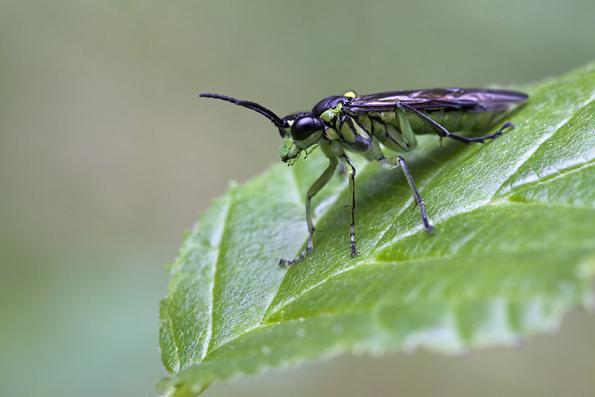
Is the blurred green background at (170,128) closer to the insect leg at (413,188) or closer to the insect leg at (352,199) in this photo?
the insect leg at (352,199)

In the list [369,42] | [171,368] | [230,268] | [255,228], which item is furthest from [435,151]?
→ [369,42]

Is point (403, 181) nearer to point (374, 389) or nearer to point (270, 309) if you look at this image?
point (270, 309)

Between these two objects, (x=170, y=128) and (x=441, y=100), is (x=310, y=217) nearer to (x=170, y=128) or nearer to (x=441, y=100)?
(x=441, y=100)

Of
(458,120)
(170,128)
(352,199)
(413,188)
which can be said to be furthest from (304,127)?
(170,128)

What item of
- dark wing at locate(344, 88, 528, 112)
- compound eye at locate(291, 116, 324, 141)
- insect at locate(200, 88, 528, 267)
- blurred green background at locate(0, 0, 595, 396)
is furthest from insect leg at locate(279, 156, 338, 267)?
blurred green background at locate(0, 0, 595, 396)

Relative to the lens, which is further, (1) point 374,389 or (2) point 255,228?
(1) point 374,389

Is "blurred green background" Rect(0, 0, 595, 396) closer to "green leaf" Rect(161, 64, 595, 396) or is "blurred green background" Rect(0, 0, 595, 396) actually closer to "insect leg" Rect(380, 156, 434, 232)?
"green leaf" Rect(161, 64, 595, 396)

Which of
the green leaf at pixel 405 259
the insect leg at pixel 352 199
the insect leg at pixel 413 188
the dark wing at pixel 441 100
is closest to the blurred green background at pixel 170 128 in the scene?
the green leaf at pixel 405 259

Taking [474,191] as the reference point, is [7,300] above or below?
above
